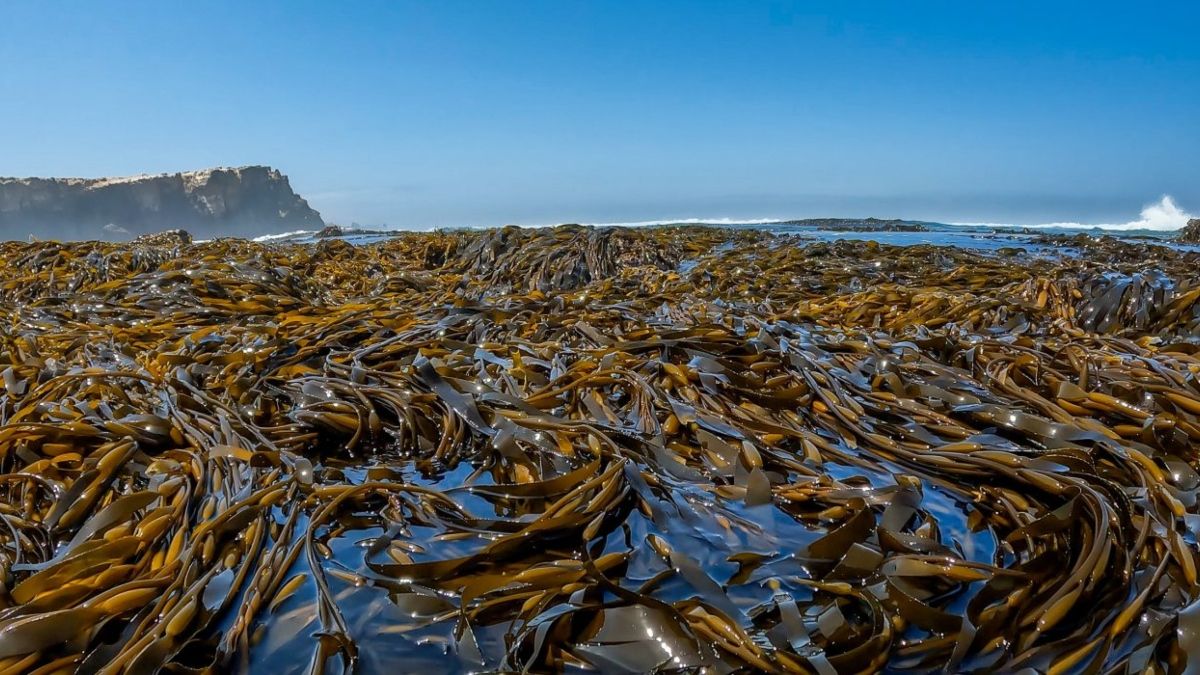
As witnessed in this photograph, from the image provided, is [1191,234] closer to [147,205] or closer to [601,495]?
[601,495]

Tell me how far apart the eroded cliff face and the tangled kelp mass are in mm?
57986

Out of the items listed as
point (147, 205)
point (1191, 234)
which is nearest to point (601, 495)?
point (1191, 234)

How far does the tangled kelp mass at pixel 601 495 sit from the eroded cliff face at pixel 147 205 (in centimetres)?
5799

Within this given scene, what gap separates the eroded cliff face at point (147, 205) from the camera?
5131 centimetres

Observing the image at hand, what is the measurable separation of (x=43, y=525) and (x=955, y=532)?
2283 mm

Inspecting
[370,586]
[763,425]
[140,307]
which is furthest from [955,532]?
[140,307]

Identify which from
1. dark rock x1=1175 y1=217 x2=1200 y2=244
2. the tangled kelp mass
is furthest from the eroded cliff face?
the tangled kelp mass

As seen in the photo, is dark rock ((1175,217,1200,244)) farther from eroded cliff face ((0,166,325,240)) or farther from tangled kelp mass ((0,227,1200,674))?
eroded cliff face ((0,166,325,240))

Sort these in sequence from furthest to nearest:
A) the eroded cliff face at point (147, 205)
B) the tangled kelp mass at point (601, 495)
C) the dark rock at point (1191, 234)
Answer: the eroded cliff face at point (147, 205) → the dark rock at point (1191, 234) → the tangled kelp mass at point (601, 495)

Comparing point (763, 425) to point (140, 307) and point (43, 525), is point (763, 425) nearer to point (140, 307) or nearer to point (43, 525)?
point (43, 525)

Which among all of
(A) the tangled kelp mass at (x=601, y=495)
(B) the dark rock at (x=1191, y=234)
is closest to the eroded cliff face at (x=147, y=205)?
(B) the dark rock at (x=1191, y=234)

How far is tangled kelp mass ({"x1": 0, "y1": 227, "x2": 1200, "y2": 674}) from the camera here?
116 cm

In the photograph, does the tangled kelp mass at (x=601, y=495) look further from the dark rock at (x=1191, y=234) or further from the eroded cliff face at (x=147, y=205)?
the eroded cliff face at (x=147, y=205)

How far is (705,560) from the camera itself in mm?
1420
